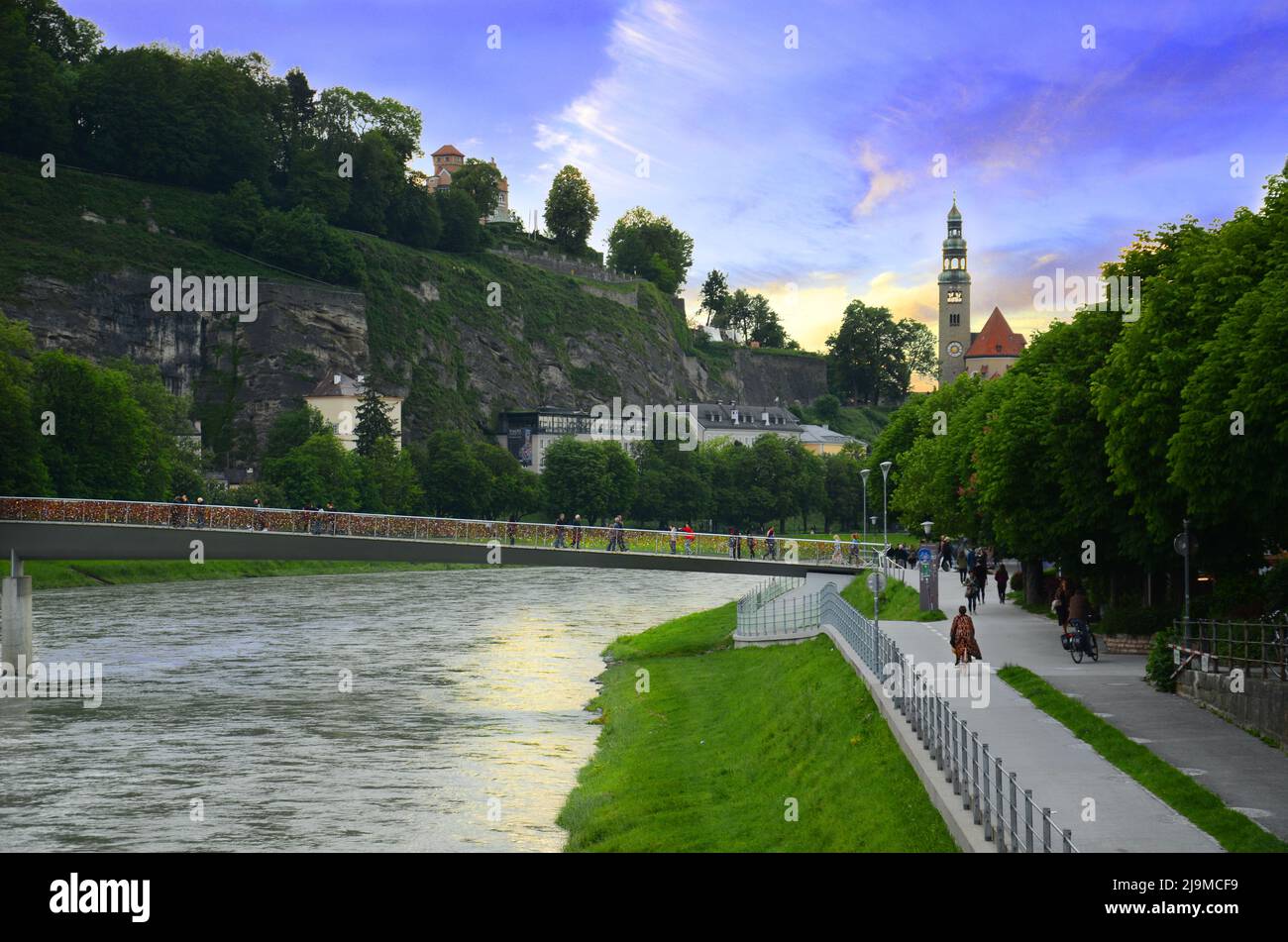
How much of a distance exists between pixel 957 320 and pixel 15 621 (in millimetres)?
153537

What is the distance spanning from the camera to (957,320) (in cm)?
19000

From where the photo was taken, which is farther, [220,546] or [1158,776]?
[220,546]

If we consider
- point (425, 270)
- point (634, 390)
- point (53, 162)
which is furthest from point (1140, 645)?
point (634, 390)

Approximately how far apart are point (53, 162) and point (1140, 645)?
12742 cm

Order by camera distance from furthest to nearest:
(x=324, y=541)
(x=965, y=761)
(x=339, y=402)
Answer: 1. (x=339, y=402)
2. (x=324, y=541)
3. (x=965, y=761)

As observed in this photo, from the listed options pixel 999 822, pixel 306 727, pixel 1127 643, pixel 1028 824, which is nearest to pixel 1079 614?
pixel 1127 643

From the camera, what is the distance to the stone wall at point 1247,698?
74.7 feet

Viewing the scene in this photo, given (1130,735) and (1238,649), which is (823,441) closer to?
(1238,649)

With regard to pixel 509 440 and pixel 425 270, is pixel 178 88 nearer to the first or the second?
pixel 425 270

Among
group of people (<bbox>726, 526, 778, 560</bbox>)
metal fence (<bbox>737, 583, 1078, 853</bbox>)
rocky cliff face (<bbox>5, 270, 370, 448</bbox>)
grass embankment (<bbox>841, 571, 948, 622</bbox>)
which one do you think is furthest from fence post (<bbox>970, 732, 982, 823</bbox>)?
rocky cliff face (<bbox>5, 270, 370, 448</bbox>)

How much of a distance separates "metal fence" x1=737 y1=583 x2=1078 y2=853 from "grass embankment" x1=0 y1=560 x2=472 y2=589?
5042cm

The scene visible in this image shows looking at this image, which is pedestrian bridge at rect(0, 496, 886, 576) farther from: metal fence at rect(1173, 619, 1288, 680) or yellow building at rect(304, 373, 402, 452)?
yellow building at rect(304, 373, 402, 452)

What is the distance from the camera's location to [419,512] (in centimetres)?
12244

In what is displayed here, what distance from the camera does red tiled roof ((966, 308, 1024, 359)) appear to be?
7131 inches
